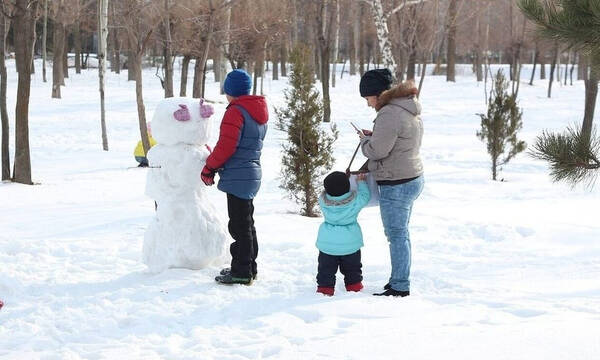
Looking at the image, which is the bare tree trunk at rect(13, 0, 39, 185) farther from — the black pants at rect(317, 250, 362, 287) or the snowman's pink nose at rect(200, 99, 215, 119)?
the black pants at rect(317, 250, 362, 287)

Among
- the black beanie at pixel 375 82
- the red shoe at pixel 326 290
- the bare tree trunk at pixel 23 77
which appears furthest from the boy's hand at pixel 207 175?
the bare tree trunk at pixel 23 77

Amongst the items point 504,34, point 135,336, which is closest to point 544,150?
point 135,336

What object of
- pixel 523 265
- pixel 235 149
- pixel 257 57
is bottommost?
pixel 523 265

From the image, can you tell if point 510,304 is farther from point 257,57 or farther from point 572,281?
point 257,57

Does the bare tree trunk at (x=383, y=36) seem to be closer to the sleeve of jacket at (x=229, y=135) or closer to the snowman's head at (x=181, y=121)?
the snowman's head at (x=181, y=121)

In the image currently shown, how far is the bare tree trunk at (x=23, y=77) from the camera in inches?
397

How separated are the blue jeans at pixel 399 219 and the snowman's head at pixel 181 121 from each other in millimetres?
1535

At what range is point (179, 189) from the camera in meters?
5.35

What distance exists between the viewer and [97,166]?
14.4 m

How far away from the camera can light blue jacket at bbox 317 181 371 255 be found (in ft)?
15.6

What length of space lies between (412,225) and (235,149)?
3.75m

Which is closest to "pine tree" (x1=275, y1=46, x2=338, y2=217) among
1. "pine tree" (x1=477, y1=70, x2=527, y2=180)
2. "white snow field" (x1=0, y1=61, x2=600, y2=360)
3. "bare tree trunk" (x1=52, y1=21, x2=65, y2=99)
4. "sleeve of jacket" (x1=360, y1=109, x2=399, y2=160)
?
"white snow field" (x1=0, y1=61, x2=600, y2=360)

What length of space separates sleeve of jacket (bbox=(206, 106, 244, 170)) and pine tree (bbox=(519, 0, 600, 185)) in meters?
2.12

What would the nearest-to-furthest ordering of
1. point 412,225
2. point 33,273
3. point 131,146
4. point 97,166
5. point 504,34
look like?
point 33,273 < point 412,225 < point 97,166 < point 131,146 < point 504,34
